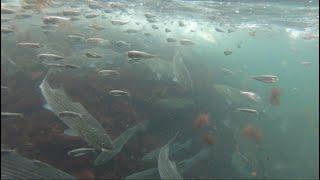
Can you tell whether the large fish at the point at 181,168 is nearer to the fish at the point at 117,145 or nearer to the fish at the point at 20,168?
the fish at the point at 117,145

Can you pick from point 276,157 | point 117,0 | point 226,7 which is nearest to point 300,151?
point 276,157

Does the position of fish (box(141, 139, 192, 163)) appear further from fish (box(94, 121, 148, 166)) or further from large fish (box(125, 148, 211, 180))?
fish (box(94, 121, 148, 166))

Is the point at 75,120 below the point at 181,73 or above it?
above

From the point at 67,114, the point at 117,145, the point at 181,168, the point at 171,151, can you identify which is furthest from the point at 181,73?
the point at 67,114

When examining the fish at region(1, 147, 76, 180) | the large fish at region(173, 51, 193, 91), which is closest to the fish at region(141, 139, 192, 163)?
the large fish at region(173, 51, 193, 91)

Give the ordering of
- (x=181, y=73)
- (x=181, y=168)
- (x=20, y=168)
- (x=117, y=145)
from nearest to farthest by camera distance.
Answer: (x=20, y=168), (x=117, y=145), (x=181, y=168), (x=181, y=73)

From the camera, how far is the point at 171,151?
1138 cm

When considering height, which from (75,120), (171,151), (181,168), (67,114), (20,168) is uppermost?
(67,114)

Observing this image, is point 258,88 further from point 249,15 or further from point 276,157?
point 276,157

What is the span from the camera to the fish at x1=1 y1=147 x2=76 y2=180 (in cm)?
620

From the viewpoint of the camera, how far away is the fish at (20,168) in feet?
20.3

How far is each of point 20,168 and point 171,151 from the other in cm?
566

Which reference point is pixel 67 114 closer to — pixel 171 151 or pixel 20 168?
pixel 20 168

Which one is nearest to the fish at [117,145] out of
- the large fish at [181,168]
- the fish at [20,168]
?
the large fish at [181,168]
